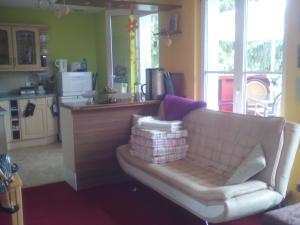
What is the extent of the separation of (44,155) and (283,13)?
12.2 ft

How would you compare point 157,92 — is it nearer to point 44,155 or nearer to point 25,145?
point 44,155

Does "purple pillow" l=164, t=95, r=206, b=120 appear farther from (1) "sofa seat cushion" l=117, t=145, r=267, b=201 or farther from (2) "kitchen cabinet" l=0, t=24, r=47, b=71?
(2) "kitchen cabinet" l=0, t=24, r=47, b=71

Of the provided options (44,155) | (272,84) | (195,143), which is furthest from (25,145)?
(272,84)

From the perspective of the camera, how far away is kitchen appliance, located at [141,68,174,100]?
381 cm

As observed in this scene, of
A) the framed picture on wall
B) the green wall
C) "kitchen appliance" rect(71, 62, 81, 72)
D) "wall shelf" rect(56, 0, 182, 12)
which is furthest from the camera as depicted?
"kitchen appliance" rect(71, 62, 81, 72)

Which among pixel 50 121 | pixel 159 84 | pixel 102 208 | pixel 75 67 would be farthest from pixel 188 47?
pixel 50 121

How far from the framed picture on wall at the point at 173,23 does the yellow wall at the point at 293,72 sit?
1.44 m

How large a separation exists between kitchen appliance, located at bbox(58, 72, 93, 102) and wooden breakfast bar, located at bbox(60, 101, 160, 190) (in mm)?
2017

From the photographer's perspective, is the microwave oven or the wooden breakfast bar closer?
the wooden breakfast bar

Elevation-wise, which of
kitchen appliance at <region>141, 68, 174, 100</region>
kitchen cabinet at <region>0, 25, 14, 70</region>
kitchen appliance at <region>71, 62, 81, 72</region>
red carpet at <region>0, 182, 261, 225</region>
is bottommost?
red carpet at <region>0, 182, 261, 225</region>

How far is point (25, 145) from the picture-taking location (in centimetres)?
552

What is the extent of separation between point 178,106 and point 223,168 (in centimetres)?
90

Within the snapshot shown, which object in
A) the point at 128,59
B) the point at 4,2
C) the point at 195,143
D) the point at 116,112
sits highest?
the point at 4,2

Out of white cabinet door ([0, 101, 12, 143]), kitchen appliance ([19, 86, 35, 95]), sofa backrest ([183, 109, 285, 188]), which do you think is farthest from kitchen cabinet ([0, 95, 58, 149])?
sofa backrest ([183, 109, 285, 188])
